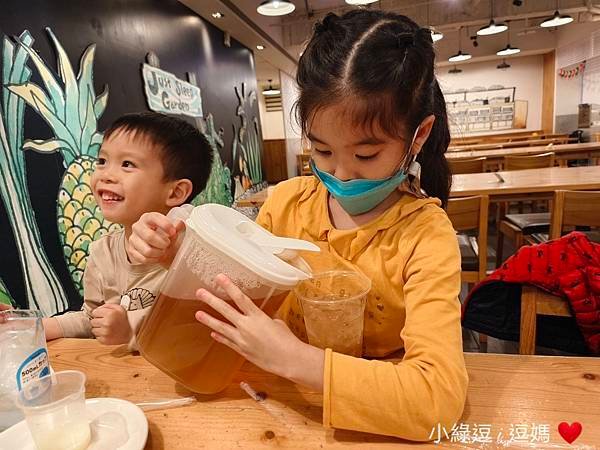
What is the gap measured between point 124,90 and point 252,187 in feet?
11.7

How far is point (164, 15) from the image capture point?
4.04 meters

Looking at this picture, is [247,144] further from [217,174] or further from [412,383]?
[412,383]

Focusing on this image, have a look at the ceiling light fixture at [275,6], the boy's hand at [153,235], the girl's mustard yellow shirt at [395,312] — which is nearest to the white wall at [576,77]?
the ceiling light fixture at [275,6]

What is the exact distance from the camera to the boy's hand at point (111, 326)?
2.85ft

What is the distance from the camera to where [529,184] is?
293 centimetres

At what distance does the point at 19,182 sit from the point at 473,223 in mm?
2487

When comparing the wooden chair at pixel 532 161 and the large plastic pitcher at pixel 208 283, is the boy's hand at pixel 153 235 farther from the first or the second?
the wooden chair at pixel 532 161

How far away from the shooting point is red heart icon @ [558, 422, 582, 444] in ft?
1.92

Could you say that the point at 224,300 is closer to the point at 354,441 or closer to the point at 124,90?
the point at 354,441

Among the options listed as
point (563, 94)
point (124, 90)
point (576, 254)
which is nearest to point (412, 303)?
point (576, 254)

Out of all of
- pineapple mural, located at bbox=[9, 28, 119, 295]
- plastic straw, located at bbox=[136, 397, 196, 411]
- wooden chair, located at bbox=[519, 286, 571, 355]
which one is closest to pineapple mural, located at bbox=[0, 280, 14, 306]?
pineapple mural, located at bbox=[9, 28, 119, 295]

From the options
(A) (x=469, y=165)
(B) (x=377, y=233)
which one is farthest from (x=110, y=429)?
(A) (x=469, y=165)

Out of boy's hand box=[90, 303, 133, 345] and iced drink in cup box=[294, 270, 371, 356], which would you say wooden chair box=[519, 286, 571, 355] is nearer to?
iced drink in cup box=[294, 270, 371, 356]

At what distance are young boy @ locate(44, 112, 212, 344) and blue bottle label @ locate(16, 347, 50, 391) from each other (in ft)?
1.26
